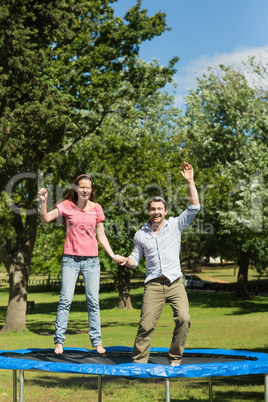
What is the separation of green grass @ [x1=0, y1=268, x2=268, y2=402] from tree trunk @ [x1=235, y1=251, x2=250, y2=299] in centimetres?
73

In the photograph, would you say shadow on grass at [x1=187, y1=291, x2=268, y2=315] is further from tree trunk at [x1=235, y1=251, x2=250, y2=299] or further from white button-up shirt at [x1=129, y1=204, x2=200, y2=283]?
white button-up shirt at [x1=129, y1=204, x2=200, y2=283]

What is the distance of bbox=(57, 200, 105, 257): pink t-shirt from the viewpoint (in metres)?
7.04

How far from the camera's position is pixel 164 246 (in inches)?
268

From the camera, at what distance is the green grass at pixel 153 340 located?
10.9m

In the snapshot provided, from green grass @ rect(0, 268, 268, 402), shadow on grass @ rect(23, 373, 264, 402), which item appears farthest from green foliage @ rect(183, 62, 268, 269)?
shadow on grass @ rect(23, 373, 264, 402)

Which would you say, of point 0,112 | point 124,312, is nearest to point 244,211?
point 124,312

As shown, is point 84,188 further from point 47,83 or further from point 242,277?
point 242,277

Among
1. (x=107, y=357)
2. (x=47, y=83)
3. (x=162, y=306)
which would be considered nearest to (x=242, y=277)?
(x=47, y=83)

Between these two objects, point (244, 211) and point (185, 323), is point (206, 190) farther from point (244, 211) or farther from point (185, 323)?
point (185, 323)

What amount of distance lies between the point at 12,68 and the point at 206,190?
17460 millimetres

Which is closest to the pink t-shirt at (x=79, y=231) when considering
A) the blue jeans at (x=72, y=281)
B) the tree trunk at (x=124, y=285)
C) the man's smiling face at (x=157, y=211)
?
the blue jeans at (x=72, y=281)

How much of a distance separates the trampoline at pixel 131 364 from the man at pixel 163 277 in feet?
0.97

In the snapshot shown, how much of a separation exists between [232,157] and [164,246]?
93.5ft

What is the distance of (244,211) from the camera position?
27.8m
